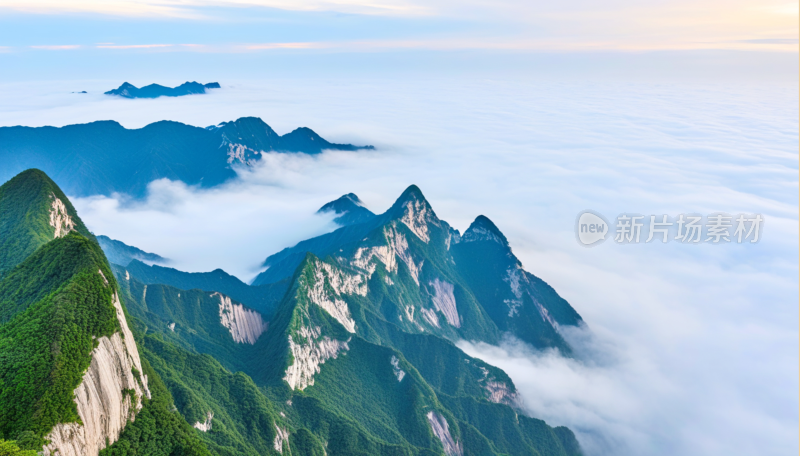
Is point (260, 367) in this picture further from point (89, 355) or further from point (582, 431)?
point (582, 431)

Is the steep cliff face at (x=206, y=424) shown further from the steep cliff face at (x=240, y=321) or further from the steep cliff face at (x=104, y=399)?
the steep cliff face at (x=240, y=321)

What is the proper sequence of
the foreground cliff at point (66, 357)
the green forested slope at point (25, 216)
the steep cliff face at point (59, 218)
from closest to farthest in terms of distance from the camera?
the foreground cliff at point (66, 357)
the green forested slope at point (25, 216)
the steep cliff face at point (59, 218)

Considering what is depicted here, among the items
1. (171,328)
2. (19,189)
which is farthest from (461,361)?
(19,189)

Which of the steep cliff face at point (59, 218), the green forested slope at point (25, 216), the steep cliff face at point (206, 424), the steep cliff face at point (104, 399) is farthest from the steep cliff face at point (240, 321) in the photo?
the steep cliff face at point (104, 399)

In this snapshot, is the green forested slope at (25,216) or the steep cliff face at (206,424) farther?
the green forested slope at (25,216)

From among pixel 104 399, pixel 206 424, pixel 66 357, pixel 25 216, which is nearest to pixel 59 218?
pixel 25 216
